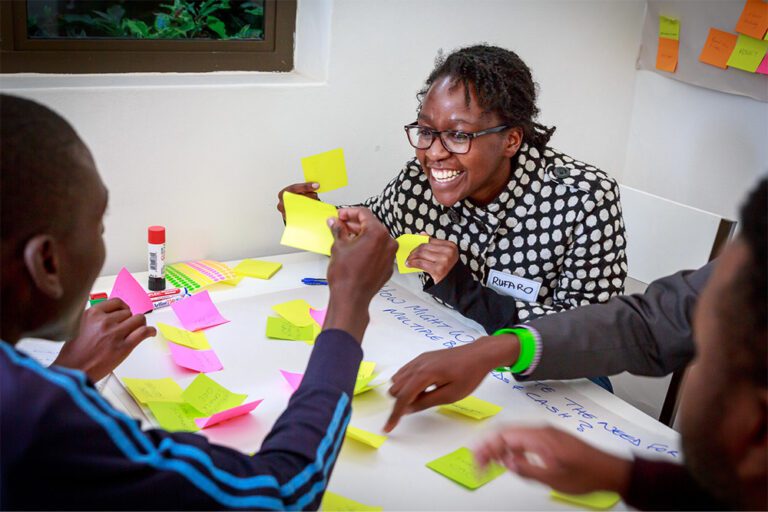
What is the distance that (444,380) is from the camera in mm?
1337

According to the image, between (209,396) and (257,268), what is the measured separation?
68 cm

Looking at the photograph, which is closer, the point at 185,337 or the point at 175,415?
the point at 175,415

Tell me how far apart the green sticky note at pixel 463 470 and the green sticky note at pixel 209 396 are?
0.37 metres

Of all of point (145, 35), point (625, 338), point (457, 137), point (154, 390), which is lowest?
point (154, 390)

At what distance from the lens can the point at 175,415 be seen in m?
1.31

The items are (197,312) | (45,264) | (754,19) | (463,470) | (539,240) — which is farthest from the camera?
(754,19)

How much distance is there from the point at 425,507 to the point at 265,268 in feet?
3.30

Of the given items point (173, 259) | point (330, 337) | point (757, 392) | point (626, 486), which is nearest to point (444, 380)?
point (330, 337)

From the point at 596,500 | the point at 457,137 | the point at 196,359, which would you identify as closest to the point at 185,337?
the point at 196,359

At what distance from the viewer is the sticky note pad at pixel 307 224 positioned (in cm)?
164

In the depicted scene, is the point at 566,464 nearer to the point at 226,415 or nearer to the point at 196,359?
the point at 226,415

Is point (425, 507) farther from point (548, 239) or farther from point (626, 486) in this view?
point (548, 239)

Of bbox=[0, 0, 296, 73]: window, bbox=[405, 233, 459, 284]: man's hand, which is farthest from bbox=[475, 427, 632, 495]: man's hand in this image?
bbox=[0, 0, 296, 73]: window

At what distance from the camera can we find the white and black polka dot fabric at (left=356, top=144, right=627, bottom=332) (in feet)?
5.74
